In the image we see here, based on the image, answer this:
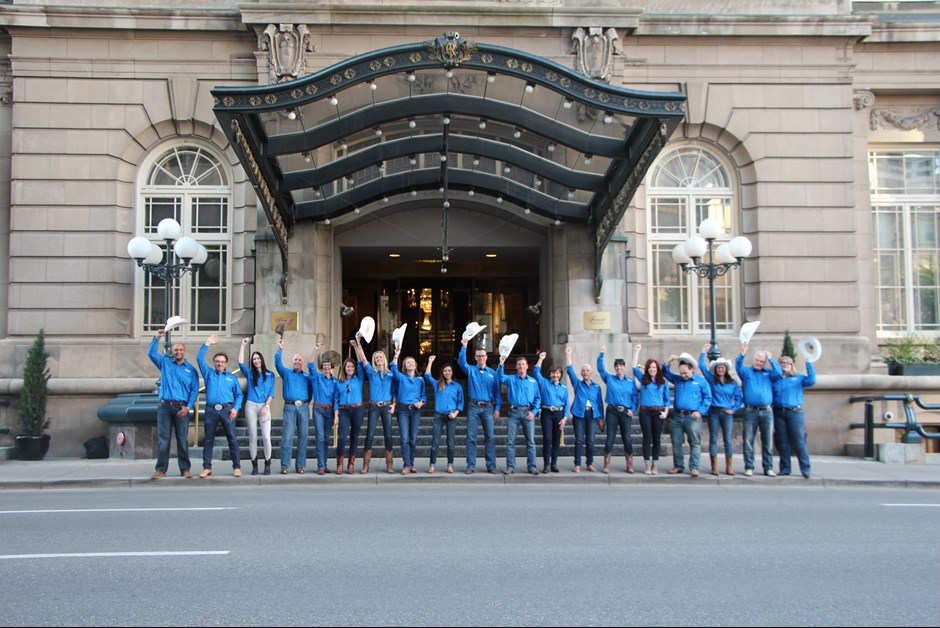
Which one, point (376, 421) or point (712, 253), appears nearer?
point (376, 421)

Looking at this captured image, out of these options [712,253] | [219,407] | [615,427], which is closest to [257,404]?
[219,407]

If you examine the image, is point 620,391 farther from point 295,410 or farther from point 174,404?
point 174,404

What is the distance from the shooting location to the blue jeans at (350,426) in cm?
1293

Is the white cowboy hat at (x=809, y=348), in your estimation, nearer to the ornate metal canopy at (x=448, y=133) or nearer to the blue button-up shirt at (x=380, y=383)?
the ornate metal canopy at (x=448, y=133)

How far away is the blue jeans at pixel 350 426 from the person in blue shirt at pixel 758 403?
581 centimetres

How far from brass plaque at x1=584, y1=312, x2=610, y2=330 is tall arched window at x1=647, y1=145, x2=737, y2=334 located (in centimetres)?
179

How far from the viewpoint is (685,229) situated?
1834 centimetres

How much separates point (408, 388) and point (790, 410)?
19.0 ft

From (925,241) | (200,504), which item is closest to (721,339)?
(925,241)

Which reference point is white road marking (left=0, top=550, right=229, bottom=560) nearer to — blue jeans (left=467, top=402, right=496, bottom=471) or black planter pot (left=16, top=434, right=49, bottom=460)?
blue jeans (left=467, top=402, right=496, bottom=471)

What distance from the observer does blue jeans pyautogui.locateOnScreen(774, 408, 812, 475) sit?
12.9 meters

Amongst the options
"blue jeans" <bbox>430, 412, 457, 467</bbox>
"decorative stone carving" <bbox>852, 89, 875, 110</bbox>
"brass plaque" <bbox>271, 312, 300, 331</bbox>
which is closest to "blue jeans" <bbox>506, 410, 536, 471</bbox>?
"blue jeans" <bbox>430, 412, 457, 467</bbox>

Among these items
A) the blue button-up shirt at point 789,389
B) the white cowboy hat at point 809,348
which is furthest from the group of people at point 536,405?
the white cowboy hat at point 809,348

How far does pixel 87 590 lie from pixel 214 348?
1160 centimetres
